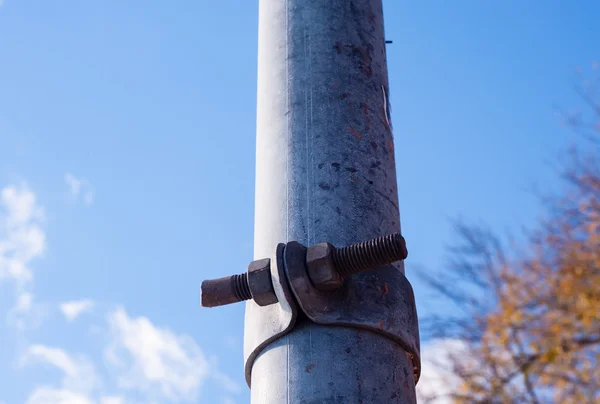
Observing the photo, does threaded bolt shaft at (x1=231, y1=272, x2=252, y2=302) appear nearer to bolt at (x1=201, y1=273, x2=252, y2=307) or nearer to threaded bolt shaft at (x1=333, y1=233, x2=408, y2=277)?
bolt at (x1=201, y1=273, x2=252, y2=307)

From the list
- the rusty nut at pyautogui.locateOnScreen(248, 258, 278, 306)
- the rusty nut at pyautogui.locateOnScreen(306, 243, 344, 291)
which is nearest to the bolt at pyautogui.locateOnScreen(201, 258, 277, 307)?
the rusty nut at pyautogui.locateOnScreen(248, 258, 278, 306)

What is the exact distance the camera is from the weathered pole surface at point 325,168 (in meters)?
1.95

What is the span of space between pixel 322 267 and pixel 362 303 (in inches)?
6.3

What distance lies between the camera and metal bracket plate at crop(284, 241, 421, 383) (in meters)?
2.00

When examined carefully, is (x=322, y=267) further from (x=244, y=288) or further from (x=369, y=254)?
(x=244, y=288)

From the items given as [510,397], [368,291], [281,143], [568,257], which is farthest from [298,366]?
[568,257]

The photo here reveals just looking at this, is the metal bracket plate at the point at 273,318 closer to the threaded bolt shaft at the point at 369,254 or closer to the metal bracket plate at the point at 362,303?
the metal bracket plate at the point at 362,303

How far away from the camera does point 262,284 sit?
208 centimetres

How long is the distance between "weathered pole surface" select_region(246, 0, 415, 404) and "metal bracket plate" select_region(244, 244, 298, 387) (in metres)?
0.02

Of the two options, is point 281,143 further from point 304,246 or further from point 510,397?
point 510,397

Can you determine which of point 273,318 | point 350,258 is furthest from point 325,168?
point 273,318

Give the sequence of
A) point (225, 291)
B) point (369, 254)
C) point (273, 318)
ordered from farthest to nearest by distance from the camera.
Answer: point (225, 291)
point (273, 318)
point (369, 254)

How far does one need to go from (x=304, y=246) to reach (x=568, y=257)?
6.57 meters

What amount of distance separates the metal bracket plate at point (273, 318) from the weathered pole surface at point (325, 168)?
23mm
